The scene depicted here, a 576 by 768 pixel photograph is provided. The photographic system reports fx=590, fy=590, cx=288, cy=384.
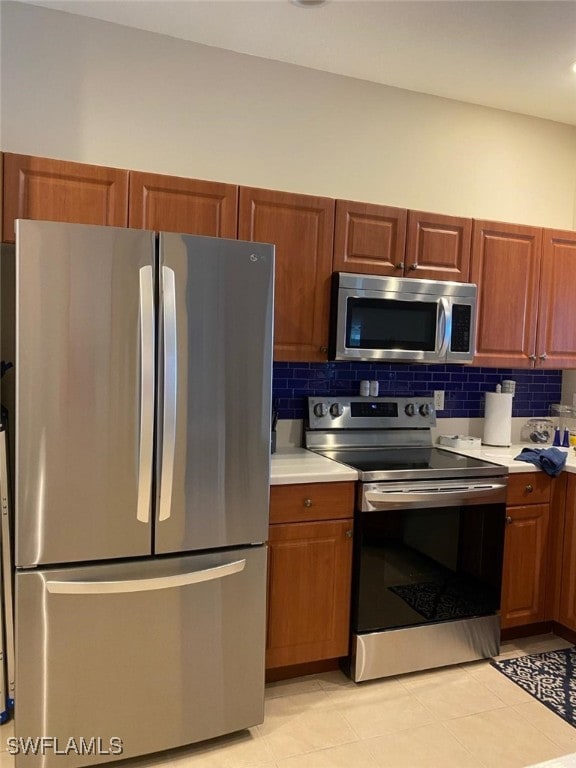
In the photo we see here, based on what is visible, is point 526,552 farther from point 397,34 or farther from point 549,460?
point 397,34

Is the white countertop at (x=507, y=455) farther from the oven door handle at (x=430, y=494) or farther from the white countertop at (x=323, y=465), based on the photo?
the oven door handle at (x=430, y=494)

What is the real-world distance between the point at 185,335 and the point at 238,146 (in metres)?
1.31

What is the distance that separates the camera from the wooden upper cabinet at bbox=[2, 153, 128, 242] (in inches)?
84.4

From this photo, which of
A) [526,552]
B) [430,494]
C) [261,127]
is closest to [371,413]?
[430,494]

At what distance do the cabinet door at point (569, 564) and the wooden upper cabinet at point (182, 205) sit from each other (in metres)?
1.98

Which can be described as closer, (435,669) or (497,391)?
(435,669)

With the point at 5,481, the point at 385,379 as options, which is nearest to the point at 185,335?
the point at 5,481

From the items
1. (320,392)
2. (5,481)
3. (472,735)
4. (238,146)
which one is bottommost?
(472,735)

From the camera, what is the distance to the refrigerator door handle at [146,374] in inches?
73.5

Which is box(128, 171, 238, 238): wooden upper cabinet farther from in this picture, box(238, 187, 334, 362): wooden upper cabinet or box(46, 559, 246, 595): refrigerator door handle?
box(46, 559, 246, 595): refrigerator door handle

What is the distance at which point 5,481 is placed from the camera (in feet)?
6.62

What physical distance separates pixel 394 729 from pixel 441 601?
59cm

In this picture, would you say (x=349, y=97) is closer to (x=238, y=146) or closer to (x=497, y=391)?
(x=238, y=146)

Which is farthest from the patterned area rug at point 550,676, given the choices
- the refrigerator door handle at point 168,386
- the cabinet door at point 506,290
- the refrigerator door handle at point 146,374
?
the refrigerator door handle at point 146,374
